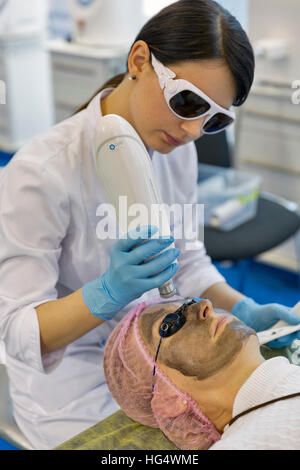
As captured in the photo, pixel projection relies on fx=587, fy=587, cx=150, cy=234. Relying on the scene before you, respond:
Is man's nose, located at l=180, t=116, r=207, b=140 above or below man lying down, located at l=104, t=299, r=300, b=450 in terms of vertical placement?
above

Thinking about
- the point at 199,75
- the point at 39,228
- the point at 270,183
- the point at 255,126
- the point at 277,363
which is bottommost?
the point at 270,183

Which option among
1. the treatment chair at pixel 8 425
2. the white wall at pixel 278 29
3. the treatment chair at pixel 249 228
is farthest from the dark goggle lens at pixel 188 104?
the white wall at pixel 278 29

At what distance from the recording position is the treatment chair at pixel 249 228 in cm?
227

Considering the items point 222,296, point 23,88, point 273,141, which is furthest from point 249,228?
point 23,88

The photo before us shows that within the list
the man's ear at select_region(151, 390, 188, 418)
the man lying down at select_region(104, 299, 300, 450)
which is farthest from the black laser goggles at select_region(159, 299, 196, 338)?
the man's ear at select_region(151, 390, 188, 418)

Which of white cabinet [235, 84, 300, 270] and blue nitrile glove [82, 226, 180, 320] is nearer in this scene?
blue nitrile glove [82, 226, 180, 320]

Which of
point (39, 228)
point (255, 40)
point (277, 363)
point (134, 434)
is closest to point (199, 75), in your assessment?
point (39, 228)

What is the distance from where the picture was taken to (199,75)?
1.11m

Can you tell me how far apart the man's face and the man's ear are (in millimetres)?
49

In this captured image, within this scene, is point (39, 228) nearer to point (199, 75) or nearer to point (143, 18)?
point (199, 75)

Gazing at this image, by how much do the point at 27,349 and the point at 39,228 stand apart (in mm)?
244

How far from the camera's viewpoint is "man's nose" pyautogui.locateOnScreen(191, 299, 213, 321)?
1.14 meters

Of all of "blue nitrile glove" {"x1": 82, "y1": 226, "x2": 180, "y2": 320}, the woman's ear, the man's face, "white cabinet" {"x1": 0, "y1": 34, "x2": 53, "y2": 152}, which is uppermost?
the woman's ear

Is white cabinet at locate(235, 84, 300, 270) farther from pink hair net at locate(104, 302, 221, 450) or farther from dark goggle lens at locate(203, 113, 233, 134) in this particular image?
pink hair net at locate(104, 302, 221, 450)
